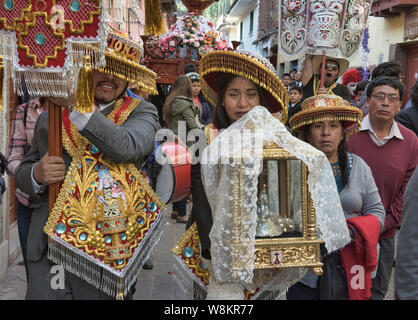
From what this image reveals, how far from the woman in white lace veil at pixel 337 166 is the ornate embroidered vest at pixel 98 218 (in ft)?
3.15

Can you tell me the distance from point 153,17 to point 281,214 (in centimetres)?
157

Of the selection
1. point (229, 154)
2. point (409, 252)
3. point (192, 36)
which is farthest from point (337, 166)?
point (192, 36)

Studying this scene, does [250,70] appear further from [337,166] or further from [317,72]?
[317,72]

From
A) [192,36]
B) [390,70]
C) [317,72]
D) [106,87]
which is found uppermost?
[192,36]

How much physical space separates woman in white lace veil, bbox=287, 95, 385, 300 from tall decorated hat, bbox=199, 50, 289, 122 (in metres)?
0.37

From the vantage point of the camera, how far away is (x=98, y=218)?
222cm

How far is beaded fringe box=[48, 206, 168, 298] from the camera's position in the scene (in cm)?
218

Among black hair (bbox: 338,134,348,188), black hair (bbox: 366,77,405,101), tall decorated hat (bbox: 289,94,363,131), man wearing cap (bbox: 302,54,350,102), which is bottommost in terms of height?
black hair (bbox: 338,134,348,188)

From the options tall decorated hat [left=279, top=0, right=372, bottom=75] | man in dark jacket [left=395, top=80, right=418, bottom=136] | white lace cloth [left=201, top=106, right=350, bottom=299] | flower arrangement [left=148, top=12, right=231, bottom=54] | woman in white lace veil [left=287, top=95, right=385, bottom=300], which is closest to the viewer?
white lace cloth [left=201, top=106, right=350, bottom=299]

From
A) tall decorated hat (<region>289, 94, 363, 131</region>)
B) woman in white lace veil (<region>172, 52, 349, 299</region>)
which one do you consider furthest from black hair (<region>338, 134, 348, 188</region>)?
woman in white lace veil (<region>172, 52, 349, 299</region>)

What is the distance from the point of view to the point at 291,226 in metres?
1.97

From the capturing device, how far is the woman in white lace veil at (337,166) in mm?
2451

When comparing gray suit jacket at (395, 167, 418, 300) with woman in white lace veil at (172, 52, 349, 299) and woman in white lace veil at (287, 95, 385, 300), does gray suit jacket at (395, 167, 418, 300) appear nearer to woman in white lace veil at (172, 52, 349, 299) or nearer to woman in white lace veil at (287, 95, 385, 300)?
woman in white lace veil at (172, 52, 349, 299)

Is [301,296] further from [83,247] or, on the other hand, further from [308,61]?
[308,61]
